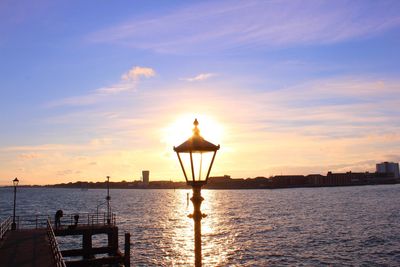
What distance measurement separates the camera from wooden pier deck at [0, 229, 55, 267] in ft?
77.0

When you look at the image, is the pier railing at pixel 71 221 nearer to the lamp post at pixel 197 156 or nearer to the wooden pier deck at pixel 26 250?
the wooden pier deck at pixel 26 250

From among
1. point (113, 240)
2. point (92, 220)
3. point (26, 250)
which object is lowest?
point (113, 240)

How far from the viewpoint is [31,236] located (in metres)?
34.1

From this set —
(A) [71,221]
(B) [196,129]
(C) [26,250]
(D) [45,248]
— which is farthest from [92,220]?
(B) [196,129]

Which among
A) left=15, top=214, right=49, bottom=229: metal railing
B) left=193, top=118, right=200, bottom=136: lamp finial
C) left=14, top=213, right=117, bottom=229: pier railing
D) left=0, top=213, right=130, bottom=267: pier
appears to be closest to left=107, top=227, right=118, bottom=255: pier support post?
left=0, top=213, right=130, bottom=267: pier

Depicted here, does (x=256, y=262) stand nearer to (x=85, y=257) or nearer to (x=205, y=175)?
(x=85, y=257)

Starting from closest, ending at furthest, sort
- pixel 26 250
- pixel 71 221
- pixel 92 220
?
pixel 26 250 < pixel 71 221 < pixel 92 220

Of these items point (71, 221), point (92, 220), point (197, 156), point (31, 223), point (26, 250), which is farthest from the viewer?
point (31, 223)

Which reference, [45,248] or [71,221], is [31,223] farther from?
[45,248]

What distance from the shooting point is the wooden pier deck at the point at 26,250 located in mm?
23466

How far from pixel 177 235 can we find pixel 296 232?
788 inches

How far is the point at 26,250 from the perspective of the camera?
2753 centimetres

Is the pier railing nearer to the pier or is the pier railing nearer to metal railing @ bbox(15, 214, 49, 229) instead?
metal railing @ bbox(15, 214, 49, 229)

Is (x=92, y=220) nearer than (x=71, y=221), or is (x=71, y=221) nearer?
(x=71, y=221)
